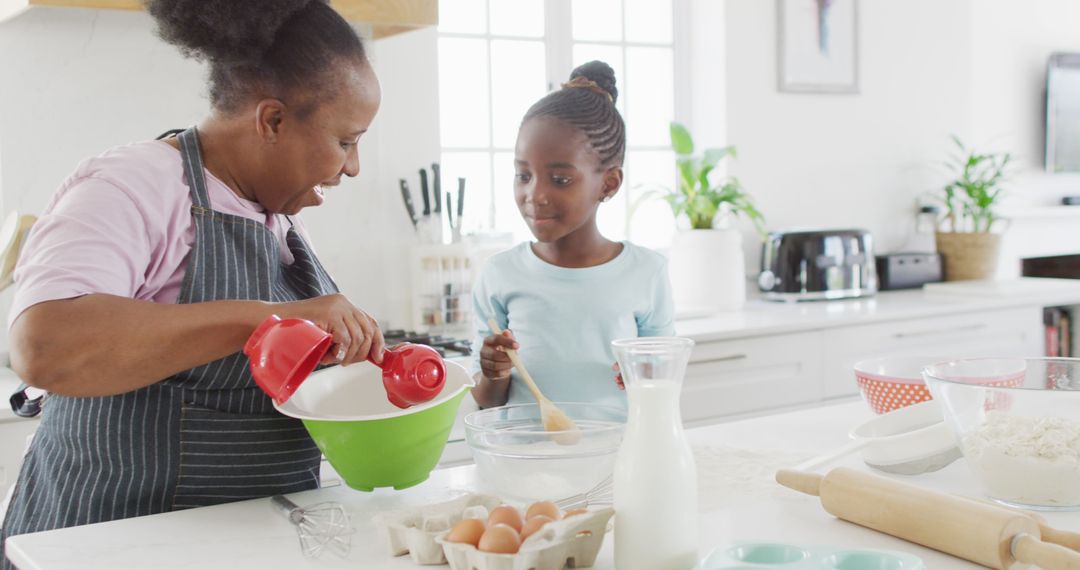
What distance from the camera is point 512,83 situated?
3.08 m

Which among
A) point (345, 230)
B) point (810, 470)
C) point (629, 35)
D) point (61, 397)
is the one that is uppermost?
point (629, 35)

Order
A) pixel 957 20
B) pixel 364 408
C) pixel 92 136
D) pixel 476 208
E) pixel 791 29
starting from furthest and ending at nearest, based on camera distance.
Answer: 1. pixel 957 20
2. pixel 791 29
3. pixel 476 208
4. pixel 92 136
5. pixel 364 408

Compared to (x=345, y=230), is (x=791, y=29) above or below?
above

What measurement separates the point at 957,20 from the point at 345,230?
247 cm

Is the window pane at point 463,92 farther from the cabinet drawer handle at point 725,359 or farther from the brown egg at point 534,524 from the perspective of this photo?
the brown egg at point 534,524

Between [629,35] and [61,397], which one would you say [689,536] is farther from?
[629,35]

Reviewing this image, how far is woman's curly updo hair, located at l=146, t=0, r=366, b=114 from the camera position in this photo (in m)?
1.14

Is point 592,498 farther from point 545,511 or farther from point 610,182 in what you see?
point 610,182

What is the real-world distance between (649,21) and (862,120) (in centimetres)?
84

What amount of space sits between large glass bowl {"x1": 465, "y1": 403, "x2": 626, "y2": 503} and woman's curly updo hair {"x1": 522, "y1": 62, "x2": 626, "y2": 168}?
78cm

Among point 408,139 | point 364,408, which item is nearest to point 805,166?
point 408,139

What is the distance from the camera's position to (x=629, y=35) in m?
3.32

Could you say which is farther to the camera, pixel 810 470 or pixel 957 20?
pixel 957 20

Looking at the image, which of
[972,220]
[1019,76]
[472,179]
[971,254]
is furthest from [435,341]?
[1019,76]
